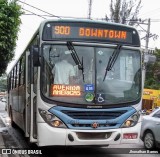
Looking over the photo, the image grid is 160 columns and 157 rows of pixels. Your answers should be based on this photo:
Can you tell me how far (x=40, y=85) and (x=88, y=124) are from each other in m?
1.37

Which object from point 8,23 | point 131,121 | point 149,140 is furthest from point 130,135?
point 8,23

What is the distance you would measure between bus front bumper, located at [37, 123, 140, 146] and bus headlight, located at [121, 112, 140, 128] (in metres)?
0.11

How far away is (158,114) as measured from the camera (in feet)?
35.4

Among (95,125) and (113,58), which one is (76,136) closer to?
(95,125)

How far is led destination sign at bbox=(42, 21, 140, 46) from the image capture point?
834 cm

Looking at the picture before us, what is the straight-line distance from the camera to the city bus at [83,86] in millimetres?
7887

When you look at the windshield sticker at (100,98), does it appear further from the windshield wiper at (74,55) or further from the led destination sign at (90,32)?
the led destination sign at (90,32)

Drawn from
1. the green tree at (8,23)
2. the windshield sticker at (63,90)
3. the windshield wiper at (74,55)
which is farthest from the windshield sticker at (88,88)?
the green tree at (8,23)

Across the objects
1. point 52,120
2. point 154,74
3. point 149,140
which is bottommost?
point 154,74

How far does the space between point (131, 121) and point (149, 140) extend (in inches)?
105

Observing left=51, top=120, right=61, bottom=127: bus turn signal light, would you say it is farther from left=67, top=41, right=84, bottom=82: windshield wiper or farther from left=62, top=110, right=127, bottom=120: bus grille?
left=67, top=41, right=84, bottom=82: windshield wiper

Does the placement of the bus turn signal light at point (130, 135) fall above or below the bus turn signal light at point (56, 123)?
below

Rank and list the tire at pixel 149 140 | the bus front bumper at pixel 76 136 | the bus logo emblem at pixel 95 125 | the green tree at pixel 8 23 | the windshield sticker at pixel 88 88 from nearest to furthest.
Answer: the bus front bumper at pixel 76 136 < the bus logo emblem at pixel 95 125 < the windshield sticker at pixel 88 88 < the green tree at pixel 8 23 < the tire at pixel 149 140

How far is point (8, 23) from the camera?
10.2m
